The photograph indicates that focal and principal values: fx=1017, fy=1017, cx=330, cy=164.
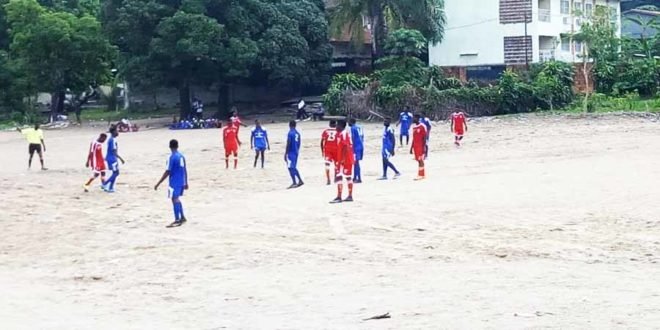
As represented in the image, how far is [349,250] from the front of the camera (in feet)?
45.4

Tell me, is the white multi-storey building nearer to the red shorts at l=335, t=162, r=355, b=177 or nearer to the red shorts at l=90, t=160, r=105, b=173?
the red shorts at l=90, t=160, r=105, b=173

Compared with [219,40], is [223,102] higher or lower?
lower

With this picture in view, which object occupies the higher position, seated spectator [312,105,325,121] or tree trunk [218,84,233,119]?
tree trunk [218,84,233,119]

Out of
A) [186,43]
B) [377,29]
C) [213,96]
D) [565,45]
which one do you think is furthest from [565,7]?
[186,43]

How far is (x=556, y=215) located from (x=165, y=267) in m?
6.44

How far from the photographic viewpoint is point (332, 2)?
58.0 metres

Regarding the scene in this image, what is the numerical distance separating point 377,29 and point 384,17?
0.83 meters

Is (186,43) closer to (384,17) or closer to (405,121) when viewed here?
(384,17)

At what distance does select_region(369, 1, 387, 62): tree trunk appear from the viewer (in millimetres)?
54531

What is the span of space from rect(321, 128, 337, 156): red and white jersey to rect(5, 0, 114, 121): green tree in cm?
3481

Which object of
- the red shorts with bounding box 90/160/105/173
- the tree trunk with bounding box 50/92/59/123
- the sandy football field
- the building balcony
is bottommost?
the sandy football field

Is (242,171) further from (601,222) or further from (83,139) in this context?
(83,139)

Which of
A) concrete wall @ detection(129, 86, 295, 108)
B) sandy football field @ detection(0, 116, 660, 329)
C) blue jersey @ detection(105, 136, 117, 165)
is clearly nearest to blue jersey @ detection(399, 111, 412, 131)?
sandy football field @ detection(0, 116, 660, 329)

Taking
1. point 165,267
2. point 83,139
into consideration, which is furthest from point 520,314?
point 83,139
